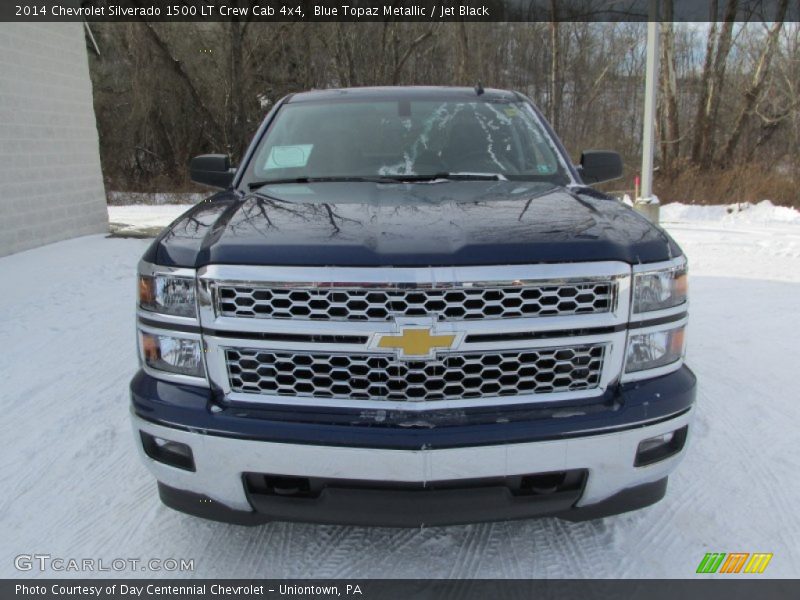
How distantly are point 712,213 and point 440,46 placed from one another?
17.2 metres

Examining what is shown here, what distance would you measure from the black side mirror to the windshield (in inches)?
12.1

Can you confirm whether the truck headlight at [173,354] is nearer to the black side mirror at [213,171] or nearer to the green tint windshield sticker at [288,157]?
the green tint windshield sticker at [288,157]

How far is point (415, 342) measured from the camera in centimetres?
190

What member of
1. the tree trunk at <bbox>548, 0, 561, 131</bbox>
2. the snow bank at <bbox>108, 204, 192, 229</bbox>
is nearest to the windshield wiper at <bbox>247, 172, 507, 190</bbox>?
the snow bank at <bbox>108, 204, 192, 229</bbox>

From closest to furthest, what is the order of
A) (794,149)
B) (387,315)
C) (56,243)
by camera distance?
(387,315)
(56,243)
(794,149)

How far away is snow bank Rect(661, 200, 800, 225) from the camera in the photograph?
41.1 ft

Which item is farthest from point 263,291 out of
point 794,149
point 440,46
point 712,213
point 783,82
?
point 440,46

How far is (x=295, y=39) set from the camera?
84.1 ft

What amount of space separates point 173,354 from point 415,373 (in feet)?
2.67

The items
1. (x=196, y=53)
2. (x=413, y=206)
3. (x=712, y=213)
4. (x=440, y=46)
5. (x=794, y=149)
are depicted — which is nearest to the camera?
(x=413, y=206)

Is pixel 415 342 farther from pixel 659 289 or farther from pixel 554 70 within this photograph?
pixel 554 70

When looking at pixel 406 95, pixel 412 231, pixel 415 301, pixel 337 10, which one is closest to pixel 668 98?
pixel 337 10

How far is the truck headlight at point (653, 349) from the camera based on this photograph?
2043 mm

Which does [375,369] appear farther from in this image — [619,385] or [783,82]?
[783,82]
